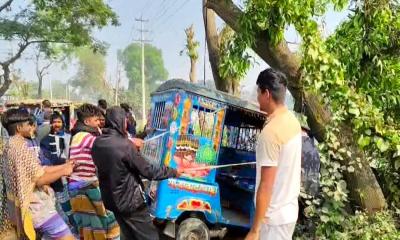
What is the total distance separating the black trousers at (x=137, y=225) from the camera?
4375 mm

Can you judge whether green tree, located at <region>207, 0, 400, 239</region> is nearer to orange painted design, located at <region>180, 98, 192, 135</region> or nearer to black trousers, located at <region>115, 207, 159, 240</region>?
orange painted design, located at <region>180, 98, 192, 135</region>

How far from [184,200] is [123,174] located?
1670mm

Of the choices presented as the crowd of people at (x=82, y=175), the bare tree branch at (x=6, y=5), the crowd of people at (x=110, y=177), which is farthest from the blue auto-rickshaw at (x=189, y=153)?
the bare tree branch at (x=6, y=5)

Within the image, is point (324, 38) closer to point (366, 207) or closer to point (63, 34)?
point (366, 207)

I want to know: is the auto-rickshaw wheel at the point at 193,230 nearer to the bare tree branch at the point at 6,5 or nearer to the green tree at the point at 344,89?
the green tree at the point at 344,89

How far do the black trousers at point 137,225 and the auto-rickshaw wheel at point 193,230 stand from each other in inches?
57.5

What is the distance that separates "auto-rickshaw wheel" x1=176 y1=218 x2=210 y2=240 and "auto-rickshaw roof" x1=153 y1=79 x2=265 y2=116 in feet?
4.98

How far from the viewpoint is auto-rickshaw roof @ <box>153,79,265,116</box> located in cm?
581

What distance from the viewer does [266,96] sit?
3.18 m

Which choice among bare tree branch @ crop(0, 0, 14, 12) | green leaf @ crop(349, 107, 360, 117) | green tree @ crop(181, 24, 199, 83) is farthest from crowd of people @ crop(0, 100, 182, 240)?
bare tree branch @ crop(0, 0, 14, 12)

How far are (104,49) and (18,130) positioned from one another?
20.5m

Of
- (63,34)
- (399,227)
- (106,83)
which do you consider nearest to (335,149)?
(399,227)

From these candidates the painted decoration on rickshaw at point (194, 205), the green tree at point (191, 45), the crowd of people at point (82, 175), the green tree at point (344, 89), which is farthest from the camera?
the green tree at point (191, 45)

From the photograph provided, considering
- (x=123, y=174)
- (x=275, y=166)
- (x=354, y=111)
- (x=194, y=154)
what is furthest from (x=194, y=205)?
(x=275, y=166)
